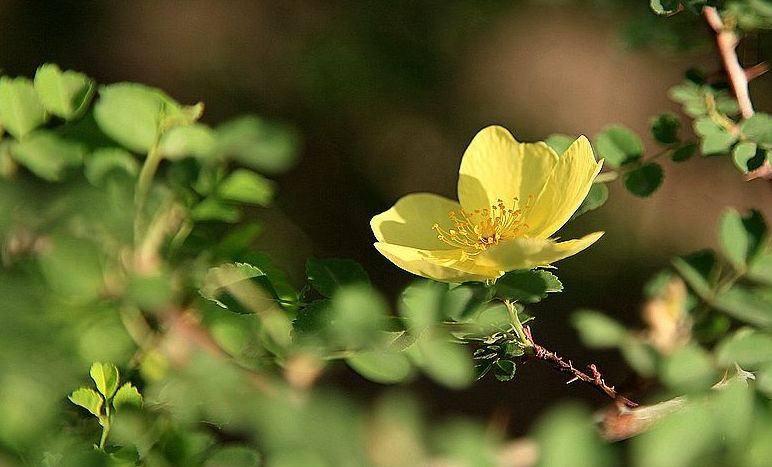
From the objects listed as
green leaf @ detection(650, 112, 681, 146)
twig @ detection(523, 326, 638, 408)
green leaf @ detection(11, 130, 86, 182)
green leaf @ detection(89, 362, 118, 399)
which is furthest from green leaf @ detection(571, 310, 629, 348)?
green leaf @ detection(11, 130, 86, 182)

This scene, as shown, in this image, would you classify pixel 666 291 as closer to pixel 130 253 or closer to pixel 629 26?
pixel 629 26

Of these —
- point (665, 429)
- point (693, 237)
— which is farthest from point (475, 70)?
point (665, 429)

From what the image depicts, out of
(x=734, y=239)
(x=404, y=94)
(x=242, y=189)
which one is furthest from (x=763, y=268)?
(x=404, y=94)

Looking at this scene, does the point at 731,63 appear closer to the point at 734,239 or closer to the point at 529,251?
the point at 734,239

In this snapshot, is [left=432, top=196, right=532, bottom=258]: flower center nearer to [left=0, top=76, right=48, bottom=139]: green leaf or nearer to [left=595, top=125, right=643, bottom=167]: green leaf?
[left=595, top=125, right=643, bottom=167]: green leaf

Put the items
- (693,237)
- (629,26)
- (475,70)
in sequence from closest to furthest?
(629,26) → (693,237) → (475,70)

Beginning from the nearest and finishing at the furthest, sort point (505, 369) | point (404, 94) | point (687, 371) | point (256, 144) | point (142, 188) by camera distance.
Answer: point (687, 371), point (505, 369), point (142, 188), point (256, 144), point (404, 94)
